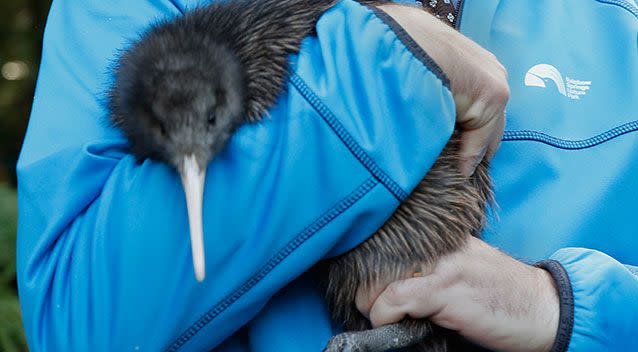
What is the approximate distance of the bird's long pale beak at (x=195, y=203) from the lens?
3.63 feet

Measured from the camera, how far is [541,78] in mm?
1521

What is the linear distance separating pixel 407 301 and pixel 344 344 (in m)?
0.10

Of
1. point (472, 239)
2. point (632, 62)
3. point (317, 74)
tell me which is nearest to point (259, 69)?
point (317, 74)

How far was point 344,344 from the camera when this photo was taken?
1279mm

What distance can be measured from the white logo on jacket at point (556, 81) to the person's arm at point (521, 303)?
A: 291 millimetres

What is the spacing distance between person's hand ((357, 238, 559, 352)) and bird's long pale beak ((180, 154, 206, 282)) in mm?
Answer: 313

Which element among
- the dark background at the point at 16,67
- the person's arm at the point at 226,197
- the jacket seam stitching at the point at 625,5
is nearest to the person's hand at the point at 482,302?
the person's arm at the point at 226,197

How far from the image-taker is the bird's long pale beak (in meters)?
1.11

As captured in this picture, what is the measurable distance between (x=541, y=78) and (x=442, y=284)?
15.3 inches

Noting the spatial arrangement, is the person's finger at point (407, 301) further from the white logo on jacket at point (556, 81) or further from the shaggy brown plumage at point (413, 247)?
the white logo on jacket at point (556, 81)

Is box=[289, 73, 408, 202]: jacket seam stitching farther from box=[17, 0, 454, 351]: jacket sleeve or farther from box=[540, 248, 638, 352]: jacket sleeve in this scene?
box=[540, 248, 638, 352]: jacket sleeve

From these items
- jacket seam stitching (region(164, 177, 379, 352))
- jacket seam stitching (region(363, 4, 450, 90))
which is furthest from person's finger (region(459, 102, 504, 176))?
jacket seam stitching (region(164, 177, 379, 352))

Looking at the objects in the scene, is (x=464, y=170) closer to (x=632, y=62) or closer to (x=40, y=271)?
(x=632, y=62)

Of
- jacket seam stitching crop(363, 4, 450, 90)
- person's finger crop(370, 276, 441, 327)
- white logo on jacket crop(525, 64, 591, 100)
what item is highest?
jacket seam stitching crop(363, 4, 450, 90)
